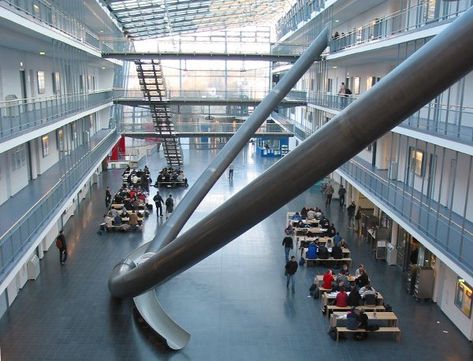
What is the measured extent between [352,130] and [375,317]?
7.66 metres

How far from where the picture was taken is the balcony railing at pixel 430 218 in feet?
32.4

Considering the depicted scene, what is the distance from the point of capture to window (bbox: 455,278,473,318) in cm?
1105

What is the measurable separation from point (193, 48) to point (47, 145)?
1116 centimetres

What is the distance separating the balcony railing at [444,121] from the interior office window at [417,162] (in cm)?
102

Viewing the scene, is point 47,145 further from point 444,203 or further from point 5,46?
point 444,203

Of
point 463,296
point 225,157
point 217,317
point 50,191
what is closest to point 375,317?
point 463,296

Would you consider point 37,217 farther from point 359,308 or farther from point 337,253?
point 337,253

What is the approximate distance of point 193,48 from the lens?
1045 inches

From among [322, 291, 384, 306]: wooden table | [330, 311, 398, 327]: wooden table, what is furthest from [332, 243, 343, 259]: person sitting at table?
[330, 311, 398, 327]: wooden table

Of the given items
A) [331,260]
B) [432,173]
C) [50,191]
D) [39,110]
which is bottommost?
[331,260]

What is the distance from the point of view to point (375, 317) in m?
11.2

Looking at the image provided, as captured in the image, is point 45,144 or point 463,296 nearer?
point 463,296

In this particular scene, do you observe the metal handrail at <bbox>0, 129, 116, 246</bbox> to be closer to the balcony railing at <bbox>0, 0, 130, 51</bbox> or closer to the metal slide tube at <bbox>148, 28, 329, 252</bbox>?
the metal slide tube at <bbox>148, 28, 329, 252</bbox>

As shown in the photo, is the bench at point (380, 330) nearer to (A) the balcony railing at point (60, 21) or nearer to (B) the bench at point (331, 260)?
(B) the bench at point (331, 260)
